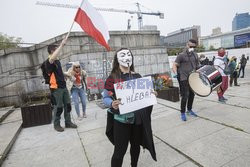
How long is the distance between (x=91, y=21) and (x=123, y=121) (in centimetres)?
235

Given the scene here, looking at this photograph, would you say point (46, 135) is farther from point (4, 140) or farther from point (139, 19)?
point (139, 19)

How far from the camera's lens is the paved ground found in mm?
2465

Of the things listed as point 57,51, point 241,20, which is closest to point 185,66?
point 57,51

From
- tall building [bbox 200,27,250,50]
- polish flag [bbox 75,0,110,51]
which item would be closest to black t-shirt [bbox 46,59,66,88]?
polish flag [bbox 75,0,110,51]

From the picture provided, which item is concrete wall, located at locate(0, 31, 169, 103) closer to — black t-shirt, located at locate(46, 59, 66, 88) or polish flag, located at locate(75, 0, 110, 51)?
black t-shirt, located at locate(46, 59, 66, 88)

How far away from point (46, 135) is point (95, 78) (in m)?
4.79

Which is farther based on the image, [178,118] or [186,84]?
[178,118]

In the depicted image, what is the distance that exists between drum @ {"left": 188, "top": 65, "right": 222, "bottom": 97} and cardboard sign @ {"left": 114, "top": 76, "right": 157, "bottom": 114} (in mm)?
2073

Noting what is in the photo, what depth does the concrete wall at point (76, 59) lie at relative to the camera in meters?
7.83

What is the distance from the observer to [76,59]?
814 cm

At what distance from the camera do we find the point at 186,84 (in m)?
3.89

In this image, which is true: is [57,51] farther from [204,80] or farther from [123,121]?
[204,80]

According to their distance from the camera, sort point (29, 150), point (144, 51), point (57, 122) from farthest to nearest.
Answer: point (144, 51), point (57, 122), point (29, 150)

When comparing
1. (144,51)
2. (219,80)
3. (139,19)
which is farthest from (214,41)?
(219,80)
